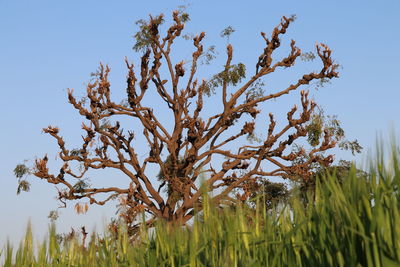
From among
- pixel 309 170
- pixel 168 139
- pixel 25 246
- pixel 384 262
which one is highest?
pixel 168 139

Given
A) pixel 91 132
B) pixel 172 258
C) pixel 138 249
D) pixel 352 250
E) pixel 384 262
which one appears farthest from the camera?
pixel 91 132

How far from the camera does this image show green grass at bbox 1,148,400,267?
331 centimetres

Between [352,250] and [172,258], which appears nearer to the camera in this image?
[352,250]

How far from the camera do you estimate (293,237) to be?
426cm

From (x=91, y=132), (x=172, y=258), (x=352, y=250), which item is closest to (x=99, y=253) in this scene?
(x=172, y=258)

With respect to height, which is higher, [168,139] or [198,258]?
[168,139]

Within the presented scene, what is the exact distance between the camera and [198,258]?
14.4ft

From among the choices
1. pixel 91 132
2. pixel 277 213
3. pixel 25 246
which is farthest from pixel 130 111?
pixel 277 213

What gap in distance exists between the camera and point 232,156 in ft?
64.9

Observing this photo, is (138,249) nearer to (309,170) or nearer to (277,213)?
(277,213)

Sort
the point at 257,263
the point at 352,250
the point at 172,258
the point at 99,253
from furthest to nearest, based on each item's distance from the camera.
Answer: the point at 99,253
the point at 172,258
the point at 257,263
the point at 352,250

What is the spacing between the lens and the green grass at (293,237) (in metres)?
3.31

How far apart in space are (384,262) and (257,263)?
46.5 inches

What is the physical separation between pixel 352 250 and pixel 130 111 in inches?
659
